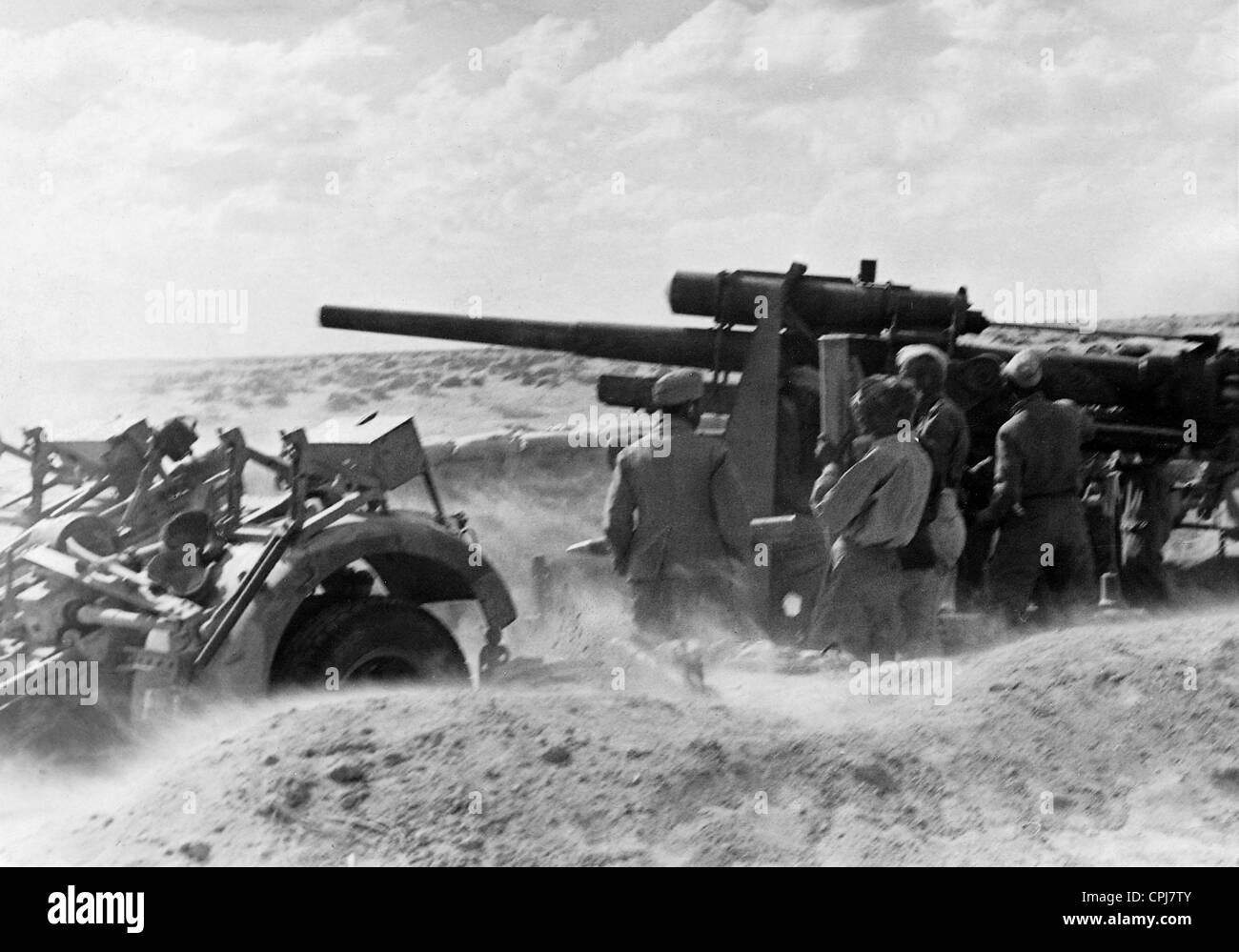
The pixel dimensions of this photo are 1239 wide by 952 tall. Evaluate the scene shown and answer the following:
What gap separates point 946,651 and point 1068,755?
8.96ft

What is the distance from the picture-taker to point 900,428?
7621mm

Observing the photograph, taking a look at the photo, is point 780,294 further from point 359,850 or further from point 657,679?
point 359,850

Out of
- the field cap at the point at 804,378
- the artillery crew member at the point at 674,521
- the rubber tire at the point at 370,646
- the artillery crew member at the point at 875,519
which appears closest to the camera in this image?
the rubber tire at the point at 370,646

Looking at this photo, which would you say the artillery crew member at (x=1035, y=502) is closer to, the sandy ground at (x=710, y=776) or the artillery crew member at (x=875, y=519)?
the artillery crew member at (x=875, y=519)

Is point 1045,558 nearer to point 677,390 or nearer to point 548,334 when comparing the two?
point 677,390

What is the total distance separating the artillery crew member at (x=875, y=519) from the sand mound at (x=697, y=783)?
80 centimetres

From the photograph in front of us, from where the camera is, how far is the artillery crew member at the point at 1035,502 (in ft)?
30.4

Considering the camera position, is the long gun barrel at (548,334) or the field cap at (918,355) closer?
the field cap at (918,355)

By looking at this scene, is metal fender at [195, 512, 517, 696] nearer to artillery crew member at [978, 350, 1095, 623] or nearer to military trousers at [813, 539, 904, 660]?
military trousers at [813, 539, 904, 660]

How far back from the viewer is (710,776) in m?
6.16

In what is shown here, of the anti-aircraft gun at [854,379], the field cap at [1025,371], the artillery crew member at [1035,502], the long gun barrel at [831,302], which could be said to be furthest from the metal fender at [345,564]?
the long gun barrel at [831,302]

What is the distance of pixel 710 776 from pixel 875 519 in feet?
5.97

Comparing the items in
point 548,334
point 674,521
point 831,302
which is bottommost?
point 674,521

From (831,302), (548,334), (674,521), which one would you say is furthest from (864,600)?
(548,334)
